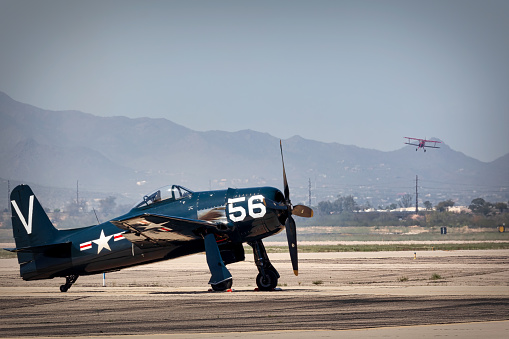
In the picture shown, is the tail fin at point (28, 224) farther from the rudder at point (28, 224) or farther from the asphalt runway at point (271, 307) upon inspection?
the asphalt runway at point (271, 307)

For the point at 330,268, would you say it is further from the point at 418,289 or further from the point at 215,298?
the point at 215,298

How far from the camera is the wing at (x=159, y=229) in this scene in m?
23.2

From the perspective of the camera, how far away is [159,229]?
23.8 metres

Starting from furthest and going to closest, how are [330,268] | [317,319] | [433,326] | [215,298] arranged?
[330,268] < [215,298] < [317,319] < [433,326]

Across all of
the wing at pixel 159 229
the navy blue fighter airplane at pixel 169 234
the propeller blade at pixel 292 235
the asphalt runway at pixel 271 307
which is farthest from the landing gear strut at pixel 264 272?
the wing at pixel 159 229

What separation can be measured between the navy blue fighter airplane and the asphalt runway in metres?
0.99

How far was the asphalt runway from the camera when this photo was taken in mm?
15680

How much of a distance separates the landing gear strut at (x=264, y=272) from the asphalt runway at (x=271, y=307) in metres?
0.40

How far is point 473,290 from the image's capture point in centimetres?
2447

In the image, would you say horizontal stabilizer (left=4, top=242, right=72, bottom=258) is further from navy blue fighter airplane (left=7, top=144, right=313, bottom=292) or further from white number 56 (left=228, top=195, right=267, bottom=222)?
white number 56 (left=228, top=195, right=267, bottom=222)

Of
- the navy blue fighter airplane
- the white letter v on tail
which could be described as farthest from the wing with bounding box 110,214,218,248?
the white letter v on tail

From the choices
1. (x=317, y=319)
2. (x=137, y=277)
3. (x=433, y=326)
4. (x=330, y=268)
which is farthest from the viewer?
(x=330, y=268)

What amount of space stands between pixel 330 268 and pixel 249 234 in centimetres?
1480

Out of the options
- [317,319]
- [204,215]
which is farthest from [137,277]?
[317,319]
